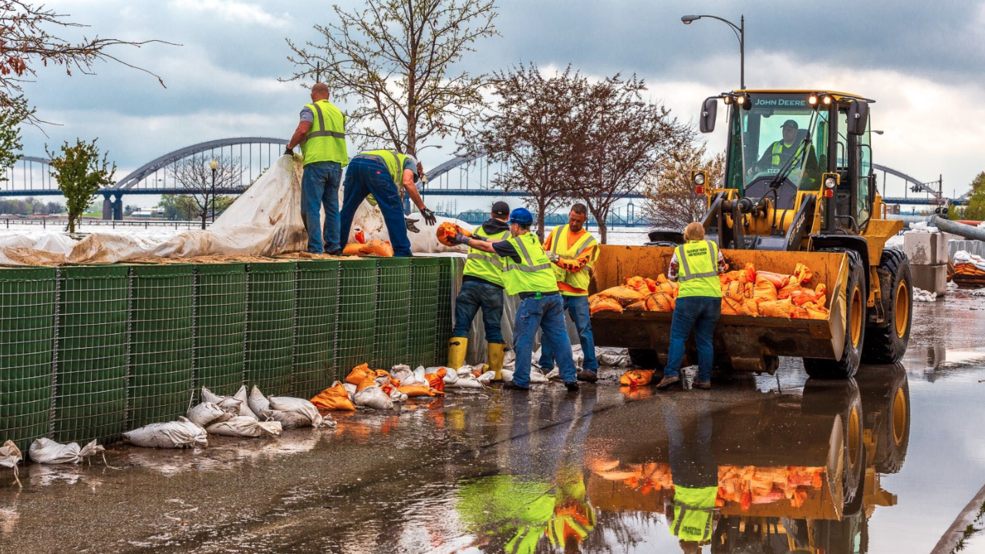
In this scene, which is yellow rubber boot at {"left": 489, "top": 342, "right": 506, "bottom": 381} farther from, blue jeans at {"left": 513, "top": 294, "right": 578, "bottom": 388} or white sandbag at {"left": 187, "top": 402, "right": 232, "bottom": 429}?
white sandbag at {"left": 187, "top": 402, "right": 232, "bottom": 429}

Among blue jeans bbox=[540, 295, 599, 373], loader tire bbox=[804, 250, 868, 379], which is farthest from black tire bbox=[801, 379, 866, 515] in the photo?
blue jeans bbox=[540, 295, 599, 373]

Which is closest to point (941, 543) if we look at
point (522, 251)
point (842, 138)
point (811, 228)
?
point (522, 251)

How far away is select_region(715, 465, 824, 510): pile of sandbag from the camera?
661 cm

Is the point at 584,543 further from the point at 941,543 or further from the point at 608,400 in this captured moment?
the point at 608,400

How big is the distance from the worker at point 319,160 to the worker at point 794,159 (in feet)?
17.2

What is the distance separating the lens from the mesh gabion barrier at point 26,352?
6926mm

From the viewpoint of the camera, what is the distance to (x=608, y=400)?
1077 centimetres

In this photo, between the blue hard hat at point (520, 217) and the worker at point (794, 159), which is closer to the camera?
the blue hard hat at point (520, 217)

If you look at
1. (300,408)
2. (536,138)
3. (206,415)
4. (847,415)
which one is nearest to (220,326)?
(206,415)

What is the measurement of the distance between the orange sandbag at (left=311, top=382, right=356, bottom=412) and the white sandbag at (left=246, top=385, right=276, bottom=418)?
2.85 feet

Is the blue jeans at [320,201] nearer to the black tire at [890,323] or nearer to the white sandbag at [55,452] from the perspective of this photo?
the white sandbag at [55,452]

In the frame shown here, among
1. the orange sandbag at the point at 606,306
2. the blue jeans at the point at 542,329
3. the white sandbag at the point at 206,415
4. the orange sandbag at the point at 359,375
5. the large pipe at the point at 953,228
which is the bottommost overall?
the white sandbag at the point at 206,415

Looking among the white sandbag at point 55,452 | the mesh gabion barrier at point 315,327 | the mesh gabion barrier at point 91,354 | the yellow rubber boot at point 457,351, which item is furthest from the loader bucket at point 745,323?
the white sandbag at point 55,452

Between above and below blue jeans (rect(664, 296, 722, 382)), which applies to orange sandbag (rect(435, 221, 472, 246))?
above
